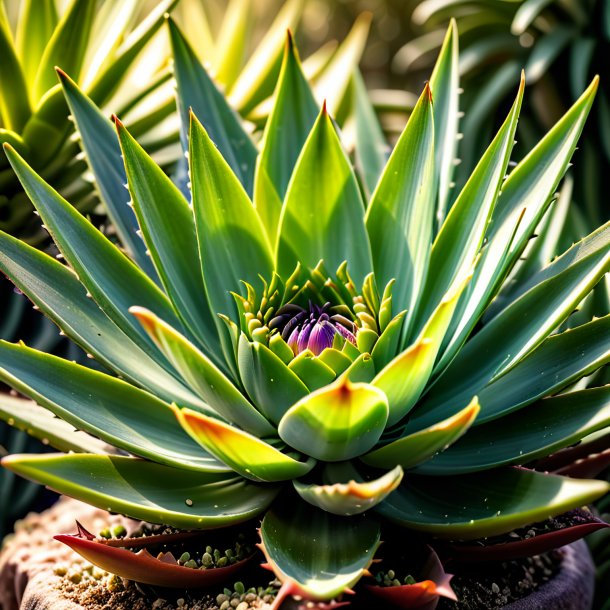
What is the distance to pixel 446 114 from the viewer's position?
1.20m

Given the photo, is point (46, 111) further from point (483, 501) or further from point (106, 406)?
point (483, 501)

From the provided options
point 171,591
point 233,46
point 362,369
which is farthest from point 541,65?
point 171,591

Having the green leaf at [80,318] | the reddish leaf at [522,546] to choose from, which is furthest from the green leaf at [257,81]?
the reddish leaf at [522,546]

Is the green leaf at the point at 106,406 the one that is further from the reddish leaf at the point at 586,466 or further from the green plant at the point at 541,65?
the green plant at the point at 541,65

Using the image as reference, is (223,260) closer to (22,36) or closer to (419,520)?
(419,520)

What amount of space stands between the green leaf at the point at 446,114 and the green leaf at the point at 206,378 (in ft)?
1.37

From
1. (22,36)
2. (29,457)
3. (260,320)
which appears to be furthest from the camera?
(22,36)

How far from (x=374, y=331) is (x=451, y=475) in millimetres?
192

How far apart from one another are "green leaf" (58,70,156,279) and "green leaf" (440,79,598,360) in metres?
0.47

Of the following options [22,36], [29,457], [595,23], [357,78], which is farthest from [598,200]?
[29,457]

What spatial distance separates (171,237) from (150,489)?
34 cm

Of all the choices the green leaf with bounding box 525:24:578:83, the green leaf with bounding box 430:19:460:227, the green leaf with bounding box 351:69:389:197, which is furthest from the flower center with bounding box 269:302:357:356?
the green leaf with bounding box 525:24:578:83

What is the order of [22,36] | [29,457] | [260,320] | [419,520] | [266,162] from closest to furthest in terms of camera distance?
[29,457]
[419,520]
[260,320]
[266,162]
[22,36]

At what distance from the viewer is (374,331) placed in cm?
90
